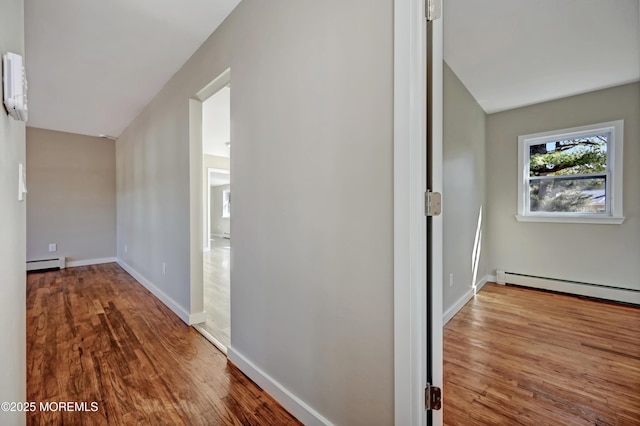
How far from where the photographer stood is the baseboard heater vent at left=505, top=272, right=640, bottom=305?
3.08m

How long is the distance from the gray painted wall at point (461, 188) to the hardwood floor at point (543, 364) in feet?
1.49

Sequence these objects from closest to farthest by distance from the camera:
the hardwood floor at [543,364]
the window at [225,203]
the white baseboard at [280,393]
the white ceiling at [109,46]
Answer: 1. the white baseboard at [280,393]
2. the hardwood floor at [543,364]
3. the white ceiling at [109,46]
4. the window at [225,203]

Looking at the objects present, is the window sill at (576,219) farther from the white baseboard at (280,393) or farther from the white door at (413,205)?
the white baseboard at (280,393)

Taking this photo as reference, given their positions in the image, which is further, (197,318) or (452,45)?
(197,318)

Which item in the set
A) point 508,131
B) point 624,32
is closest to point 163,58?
point 624,32

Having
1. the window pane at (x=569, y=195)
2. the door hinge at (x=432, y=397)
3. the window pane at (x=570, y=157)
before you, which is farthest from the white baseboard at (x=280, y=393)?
the window pane at (x=570, y=157)

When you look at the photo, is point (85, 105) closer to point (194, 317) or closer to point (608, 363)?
point (194, 317)

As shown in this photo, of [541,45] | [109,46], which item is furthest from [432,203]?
[109,46]

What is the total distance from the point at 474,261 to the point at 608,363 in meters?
1.57

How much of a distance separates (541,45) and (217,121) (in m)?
4.06

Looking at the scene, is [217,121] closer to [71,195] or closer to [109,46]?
[109,46]

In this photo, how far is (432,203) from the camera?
3.41 feet

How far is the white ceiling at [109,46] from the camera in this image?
76.2 inches

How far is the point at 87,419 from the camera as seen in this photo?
1.43 meters
